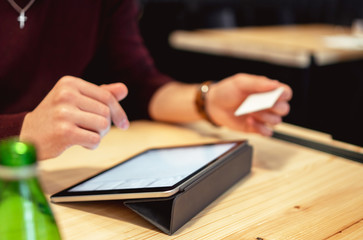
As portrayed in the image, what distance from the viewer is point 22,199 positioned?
0.39m

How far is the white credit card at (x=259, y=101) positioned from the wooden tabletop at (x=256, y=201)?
4.3 inches

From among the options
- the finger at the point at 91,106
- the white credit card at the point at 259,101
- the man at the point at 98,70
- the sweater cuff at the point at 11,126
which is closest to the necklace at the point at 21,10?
the man at the point at 98,70

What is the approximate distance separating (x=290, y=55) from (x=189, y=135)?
1773 millimetres

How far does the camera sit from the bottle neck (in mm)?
363

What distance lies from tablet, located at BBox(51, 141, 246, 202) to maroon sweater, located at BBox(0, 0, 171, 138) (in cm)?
29

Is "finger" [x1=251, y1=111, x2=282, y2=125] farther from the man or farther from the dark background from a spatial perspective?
the dark background

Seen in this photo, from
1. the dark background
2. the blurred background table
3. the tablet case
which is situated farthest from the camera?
the blurred background table

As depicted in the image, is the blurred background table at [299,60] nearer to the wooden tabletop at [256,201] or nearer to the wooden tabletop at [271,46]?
the wooden tabletop at [271,46]

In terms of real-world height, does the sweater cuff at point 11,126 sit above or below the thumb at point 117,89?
below

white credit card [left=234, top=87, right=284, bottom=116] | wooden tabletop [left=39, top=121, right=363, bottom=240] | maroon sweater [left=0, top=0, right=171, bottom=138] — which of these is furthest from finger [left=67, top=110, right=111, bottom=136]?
white credit card [left=234, top=87, right=284, bottom=116]

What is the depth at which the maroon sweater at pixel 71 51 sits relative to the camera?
108cm

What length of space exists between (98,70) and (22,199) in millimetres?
1011

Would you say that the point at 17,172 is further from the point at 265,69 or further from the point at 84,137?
the point at 265,69

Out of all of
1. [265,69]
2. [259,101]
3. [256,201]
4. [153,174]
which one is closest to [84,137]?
[153,174]
